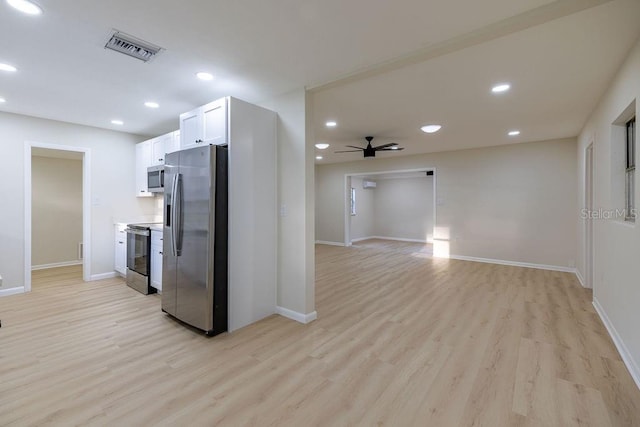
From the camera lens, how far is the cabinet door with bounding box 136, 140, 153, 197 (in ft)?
16.3

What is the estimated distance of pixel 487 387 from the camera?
2.07 metres

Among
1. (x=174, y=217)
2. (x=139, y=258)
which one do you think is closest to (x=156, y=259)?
(x=139, y=258)

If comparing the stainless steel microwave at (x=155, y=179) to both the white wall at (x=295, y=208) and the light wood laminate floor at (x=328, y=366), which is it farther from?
the white wall at (x=295, y=208)

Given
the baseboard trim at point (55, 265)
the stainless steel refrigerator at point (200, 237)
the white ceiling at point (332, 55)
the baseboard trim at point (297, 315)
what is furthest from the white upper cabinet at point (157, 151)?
the baseboard trim at point (55, 265)

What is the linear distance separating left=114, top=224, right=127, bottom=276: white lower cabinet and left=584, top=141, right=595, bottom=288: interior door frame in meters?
7.17

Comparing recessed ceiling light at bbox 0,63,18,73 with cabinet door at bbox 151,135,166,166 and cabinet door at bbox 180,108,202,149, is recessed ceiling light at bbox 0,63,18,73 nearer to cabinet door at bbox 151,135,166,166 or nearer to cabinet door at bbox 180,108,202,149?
cabinet door at bbox 180,108,202,149

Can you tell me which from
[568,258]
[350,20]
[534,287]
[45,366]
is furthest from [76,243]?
[568,258]

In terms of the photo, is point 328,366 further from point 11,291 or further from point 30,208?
point 30,208

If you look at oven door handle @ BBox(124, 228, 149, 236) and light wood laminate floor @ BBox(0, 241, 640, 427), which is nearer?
light wood laminate floor @ BBox(0, 241, 640, 427)

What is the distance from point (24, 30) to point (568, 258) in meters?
7.94

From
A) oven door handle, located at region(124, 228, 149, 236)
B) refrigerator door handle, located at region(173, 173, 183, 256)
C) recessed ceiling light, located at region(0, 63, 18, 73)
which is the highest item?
recessed ceiling light, located at region(0, 63, 18, 73)

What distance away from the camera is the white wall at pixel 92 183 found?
4078mm

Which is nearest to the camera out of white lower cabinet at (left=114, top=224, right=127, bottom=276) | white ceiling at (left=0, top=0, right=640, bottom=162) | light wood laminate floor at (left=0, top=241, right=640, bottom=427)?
light wood laminate floor at (left=0, top=241, right=640, bottom=427)

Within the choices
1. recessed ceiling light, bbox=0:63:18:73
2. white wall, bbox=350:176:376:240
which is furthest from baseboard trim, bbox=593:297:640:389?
white wall, bbox=350:176:376:240
